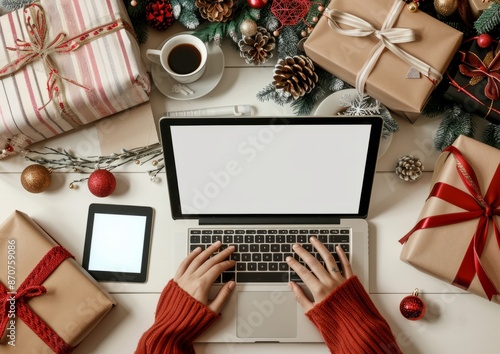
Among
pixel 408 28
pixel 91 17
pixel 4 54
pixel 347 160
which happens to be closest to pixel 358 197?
pixel 347 160

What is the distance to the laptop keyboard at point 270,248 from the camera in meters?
0.94

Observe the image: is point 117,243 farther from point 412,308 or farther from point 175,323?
point 412,308

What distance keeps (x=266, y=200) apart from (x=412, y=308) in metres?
0.32

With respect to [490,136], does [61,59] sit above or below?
above

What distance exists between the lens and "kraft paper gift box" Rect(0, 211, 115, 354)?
0.88 metres

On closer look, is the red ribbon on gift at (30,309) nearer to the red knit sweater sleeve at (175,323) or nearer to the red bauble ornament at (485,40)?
the red knit sweater sleeve at (175,323)

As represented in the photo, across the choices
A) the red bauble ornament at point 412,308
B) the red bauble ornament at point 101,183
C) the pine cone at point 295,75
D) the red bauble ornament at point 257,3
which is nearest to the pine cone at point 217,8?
the red bauble ornament at point 257,3

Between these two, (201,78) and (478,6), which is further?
(201,78)

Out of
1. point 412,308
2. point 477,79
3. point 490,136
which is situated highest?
point 477,79

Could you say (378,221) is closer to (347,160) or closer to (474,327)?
(347,160)

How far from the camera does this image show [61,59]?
91cm

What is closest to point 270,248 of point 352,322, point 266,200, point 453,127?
point 266,200

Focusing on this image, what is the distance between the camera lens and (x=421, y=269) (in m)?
0.90

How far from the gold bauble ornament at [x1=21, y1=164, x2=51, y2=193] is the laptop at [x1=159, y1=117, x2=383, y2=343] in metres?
0.24
